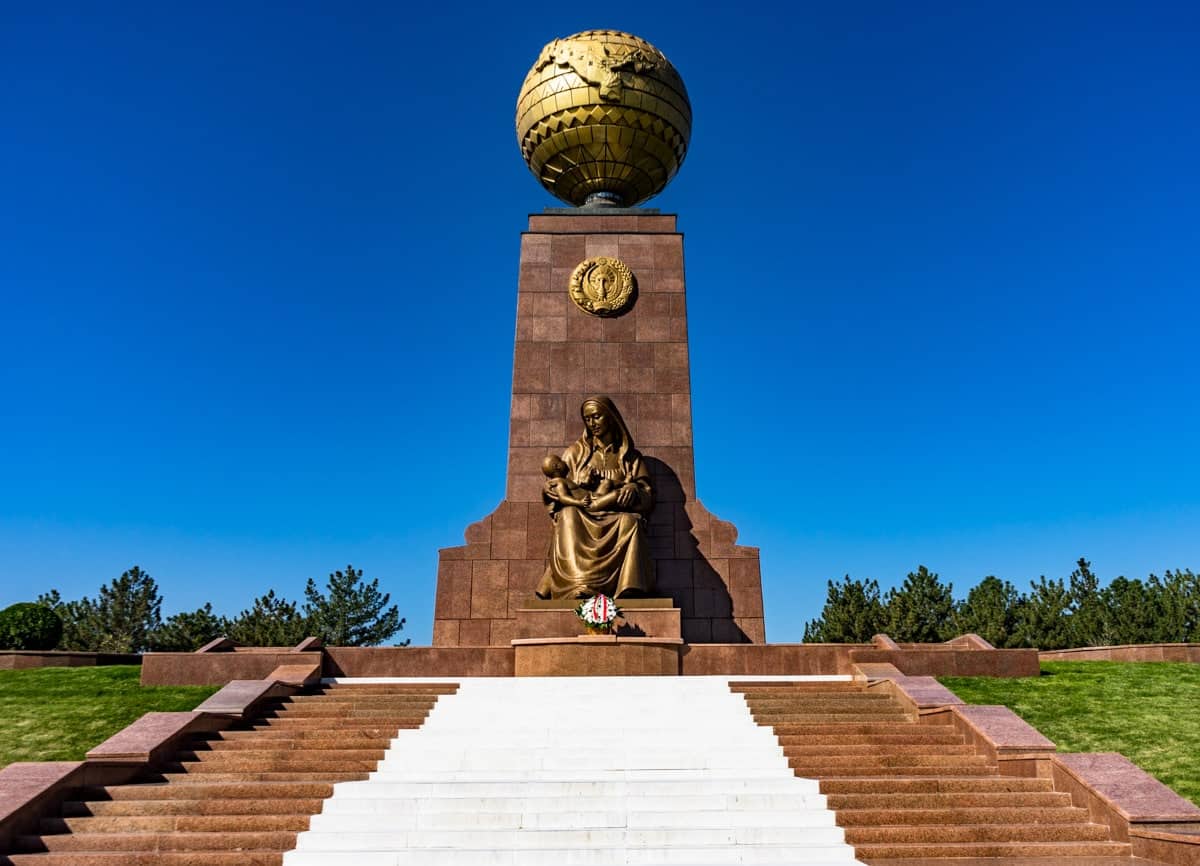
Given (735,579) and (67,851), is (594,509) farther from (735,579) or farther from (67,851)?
(67,851)

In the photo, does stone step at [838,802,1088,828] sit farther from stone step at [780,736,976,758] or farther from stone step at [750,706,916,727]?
Result: stone step at [750,706,916,727]

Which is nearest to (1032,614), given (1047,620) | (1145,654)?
(1047,620)

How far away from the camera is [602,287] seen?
56.3ft

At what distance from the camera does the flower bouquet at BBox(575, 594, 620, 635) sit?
40.4 feet

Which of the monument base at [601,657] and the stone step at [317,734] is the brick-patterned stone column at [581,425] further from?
the stone step at [317,734]

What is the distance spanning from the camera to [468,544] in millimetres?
15523

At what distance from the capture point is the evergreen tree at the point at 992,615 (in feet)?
90.7

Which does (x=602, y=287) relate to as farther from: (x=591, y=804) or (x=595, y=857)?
(x=595, y=857)

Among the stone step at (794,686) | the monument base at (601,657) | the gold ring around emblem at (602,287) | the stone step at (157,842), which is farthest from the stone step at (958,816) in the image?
the gold ring around emblem at (602,287)

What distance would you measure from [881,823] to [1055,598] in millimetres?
24528

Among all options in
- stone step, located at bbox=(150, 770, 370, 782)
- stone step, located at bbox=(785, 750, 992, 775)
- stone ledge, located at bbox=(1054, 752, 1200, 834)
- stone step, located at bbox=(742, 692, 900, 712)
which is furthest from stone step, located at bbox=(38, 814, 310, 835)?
stone ledge, located at bbox=(1054, 752, 1200, 834)

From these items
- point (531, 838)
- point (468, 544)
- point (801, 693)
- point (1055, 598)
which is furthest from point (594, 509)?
point (1055, 598)

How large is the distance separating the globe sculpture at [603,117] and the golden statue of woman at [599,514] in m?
5.77

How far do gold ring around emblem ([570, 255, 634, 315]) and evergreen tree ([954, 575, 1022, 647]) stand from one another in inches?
626
